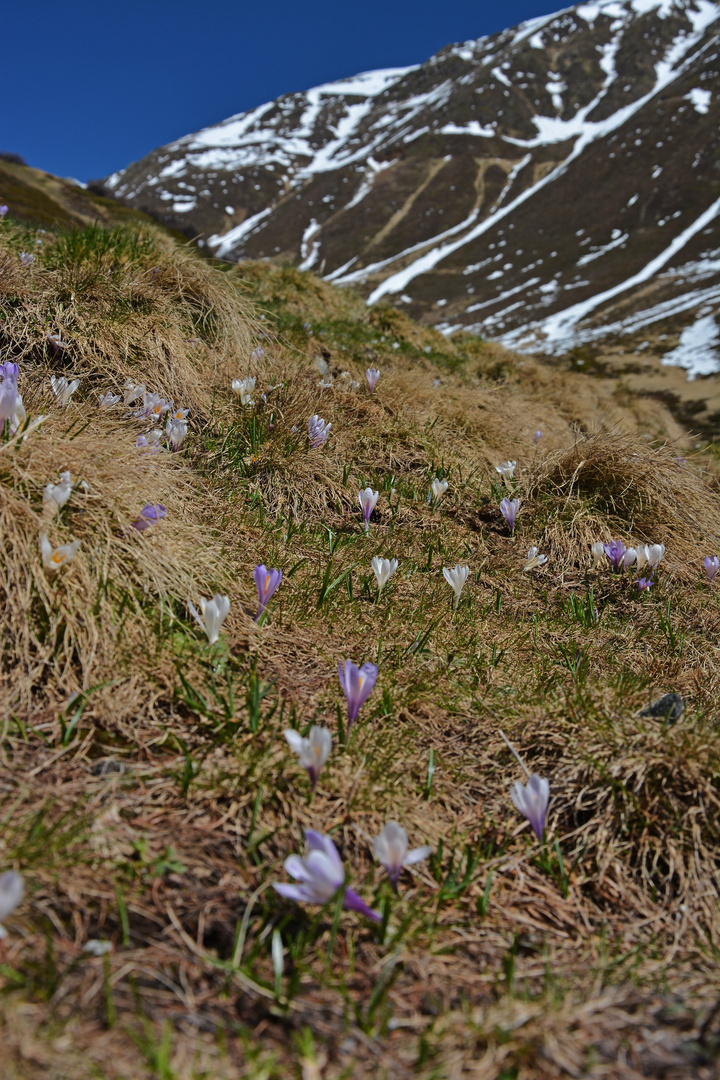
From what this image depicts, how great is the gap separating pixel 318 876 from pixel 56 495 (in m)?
1.47

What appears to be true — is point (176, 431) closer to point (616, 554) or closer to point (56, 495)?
point (56, 495)

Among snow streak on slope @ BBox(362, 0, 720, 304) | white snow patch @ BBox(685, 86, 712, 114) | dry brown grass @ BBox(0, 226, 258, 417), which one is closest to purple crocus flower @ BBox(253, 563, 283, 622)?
dry brown grass @ BBox(0, 226, 258, 417)

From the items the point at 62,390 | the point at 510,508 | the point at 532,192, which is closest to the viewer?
the point at 62,390

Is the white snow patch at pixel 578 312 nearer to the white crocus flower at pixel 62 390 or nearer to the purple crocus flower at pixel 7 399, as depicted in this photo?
the white crocus flower at pixel 62 390

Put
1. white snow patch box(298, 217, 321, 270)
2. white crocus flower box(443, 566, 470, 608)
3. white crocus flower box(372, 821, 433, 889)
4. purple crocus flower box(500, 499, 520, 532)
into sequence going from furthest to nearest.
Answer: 1. white snow patch box(298, 217, 321, 270)
2. purple crocus flower box(500, 499, 520, 532)
3. white crocus flower box(443, 566, 470, 608)
4. white crocus flower box(372, 821, 433, 889)

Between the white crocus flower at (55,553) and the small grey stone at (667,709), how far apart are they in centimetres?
194

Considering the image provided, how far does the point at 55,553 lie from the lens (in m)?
1.97

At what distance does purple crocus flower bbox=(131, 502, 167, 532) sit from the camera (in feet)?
7.59

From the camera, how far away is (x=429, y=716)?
2225 mm

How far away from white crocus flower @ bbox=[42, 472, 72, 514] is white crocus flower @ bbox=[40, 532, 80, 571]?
17 centimetres

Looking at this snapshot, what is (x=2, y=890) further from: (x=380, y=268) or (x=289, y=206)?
(x=289, y=206)

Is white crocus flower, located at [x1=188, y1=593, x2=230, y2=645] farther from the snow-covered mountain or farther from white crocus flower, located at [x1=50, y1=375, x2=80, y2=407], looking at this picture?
the snow-covered mountain

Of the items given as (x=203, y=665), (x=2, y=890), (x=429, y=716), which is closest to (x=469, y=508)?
(x=429, y=716)

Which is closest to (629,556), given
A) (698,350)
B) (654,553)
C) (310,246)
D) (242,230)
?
(654,553)
